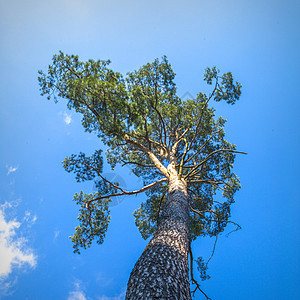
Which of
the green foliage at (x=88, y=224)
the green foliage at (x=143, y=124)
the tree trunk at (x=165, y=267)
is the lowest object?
the tree trunk at (x=165, y=267)

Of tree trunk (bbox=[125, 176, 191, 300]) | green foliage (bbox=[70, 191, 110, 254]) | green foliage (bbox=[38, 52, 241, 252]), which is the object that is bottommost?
tree trunk (bbox=[125, 176, 191, 300])

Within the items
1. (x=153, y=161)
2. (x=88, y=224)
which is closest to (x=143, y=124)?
(x=153, y=161)

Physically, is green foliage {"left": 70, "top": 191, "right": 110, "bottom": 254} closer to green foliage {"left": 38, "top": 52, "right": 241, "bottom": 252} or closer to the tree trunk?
green foliage {"left": 38, "top": 52, "right": 241, "bottom": 252}

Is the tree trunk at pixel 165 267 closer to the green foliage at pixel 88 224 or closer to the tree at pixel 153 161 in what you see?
the tree at pixel 153 161

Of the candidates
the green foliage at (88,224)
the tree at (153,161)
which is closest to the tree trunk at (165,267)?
the tree at (153,161)

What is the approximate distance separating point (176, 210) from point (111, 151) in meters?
6.39

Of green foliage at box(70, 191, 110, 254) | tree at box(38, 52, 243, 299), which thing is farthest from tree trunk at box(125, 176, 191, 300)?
green foliage at box(70, 191, 110, 254)

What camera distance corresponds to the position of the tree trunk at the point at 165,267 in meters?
2.18

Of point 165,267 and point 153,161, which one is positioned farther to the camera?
point 153,161

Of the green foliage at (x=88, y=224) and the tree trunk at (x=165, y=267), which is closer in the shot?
the tree trunk at (x=165, y=267)

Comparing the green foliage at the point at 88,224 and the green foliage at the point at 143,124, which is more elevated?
the green foliage at the point at 143,124

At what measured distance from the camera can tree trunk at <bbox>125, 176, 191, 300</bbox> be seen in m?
2.18

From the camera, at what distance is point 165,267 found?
261 cm

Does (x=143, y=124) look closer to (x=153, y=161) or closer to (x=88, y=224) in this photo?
(x=153, y=161)
